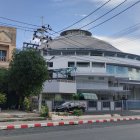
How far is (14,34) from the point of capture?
123 feet

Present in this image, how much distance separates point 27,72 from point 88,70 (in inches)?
1411

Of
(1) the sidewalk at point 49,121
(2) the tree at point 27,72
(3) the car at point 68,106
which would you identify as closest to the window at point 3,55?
(2) the tree at point 27,72

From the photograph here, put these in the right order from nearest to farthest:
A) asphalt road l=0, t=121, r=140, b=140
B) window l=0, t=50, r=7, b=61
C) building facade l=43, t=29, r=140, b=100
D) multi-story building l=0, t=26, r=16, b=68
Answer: asphalt road l=0, t=121, r=140, b=140, multi-story building l=0, t=26, r=16, b=68, window l=0, t=50, r=7, b=61, building facade l=43, t=29, r=140, b=100

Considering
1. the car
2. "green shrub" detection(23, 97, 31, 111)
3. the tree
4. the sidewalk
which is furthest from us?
the car

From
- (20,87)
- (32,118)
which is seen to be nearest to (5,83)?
(20,87)

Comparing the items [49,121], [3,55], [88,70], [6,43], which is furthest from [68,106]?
[88,70]

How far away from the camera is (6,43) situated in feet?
120

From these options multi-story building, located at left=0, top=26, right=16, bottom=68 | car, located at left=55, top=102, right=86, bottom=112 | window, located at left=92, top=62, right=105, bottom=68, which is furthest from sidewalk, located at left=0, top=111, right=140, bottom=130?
window, located at left=92, top=62, right=105, bottom=68

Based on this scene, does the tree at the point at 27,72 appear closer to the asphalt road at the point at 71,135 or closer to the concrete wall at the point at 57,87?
the asphalt road at the point at 71,135

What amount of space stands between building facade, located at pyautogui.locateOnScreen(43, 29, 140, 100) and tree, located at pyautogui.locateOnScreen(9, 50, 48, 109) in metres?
20.3

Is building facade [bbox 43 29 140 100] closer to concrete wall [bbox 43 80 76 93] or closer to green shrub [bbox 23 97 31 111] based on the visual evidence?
concrete wall [bbox 43 80 76 93]

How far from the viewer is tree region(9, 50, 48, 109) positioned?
30172 mm

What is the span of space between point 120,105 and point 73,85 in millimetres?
10785

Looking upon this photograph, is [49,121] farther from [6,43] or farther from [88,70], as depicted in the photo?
[88,70]
